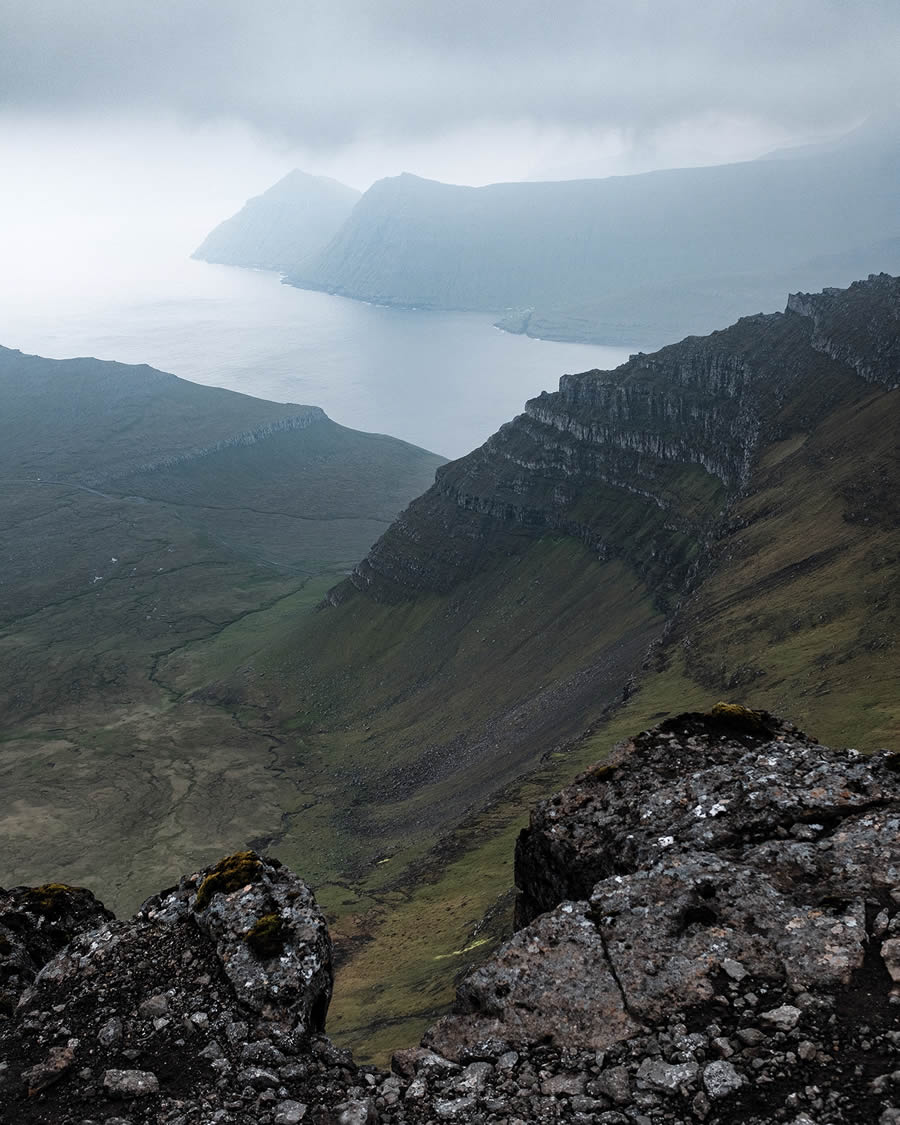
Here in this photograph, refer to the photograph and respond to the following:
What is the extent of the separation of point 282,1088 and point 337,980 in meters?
58.9

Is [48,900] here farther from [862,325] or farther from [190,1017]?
[862,325]

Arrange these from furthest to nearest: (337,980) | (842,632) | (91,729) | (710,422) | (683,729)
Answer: (91,729) < (710,422) < (842,632) < (337,980) < (683,729)

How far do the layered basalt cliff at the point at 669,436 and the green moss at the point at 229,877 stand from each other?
124 m

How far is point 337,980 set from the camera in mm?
70750

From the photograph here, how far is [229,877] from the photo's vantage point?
22.1 meters

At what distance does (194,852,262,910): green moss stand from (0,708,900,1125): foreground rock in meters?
0.06

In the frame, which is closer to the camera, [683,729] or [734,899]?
[734,899]

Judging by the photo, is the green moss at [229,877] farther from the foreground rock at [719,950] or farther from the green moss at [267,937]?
the foreground rock at [719,950]

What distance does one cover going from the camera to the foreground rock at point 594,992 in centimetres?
1502

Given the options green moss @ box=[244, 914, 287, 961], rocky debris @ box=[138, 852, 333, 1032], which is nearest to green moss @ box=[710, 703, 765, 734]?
rocky debris @ box=[138, 852, 333, 1032]

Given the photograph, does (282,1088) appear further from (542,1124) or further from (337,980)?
(337,980)

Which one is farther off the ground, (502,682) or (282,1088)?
(282,1088)

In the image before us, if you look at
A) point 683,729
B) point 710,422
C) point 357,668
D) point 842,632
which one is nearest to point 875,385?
point 710,422

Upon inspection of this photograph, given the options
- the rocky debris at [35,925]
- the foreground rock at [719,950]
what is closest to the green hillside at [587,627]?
the rocky debris at [35,925]
